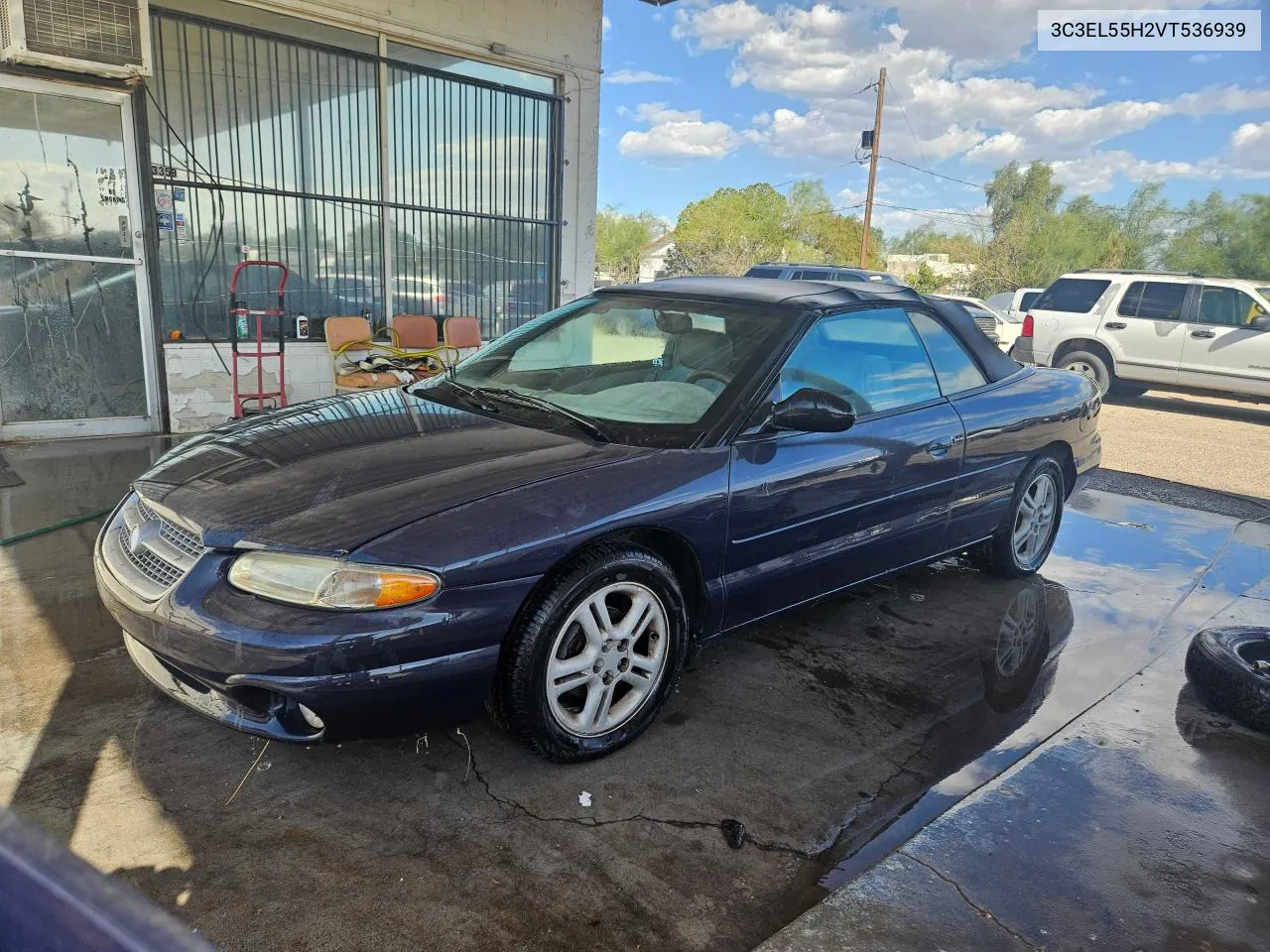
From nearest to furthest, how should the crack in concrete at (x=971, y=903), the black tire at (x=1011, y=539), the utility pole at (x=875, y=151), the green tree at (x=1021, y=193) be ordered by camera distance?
the crack in concrete at (x=971, y=903) < the black tire at (x=1011, y=539) < the utility pole at (x=875, y=151) < the green tree at (x=1021, y=193)

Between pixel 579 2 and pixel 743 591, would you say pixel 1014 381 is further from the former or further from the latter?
pixel 579 2

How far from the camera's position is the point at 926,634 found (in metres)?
3.98

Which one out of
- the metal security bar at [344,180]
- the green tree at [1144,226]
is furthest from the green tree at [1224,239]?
the metal security bar at [344,180]

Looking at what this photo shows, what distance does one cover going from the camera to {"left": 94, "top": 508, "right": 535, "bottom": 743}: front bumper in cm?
224

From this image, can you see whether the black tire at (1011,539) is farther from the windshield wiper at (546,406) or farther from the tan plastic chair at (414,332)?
the tan plastic chair at (414,332)

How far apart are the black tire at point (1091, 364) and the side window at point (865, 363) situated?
9966mm

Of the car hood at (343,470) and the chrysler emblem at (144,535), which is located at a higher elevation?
the car hood at (343,470)

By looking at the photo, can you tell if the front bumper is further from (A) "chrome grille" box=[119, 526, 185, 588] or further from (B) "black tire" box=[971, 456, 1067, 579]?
(B) "black tire" box=[971, 456, 1067, 579]

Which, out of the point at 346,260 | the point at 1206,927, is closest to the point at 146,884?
the point at 1206,927

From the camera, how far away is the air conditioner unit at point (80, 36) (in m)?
5.28

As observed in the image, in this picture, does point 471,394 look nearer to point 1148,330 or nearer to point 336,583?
point 336,583

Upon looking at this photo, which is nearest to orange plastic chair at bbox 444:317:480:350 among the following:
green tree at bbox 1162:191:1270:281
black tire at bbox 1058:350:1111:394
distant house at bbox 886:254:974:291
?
black tire at bbox 1058:350:1111:394

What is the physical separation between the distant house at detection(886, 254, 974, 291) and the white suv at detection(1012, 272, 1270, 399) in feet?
78.2

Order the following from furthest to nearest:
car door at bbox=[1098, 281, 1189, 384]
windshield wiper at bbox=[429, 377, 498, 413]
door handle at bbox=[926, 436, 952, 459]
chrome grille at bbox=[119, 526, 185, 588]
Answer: car door at bbox=[1098, 281, 1189, 384] → door handle at bbox=[926, 436, 952, 459] → windshield wiper at bbox=[429, 377, 498, 413] → chrome grille at bbox=[119, 526, 185, 588]
